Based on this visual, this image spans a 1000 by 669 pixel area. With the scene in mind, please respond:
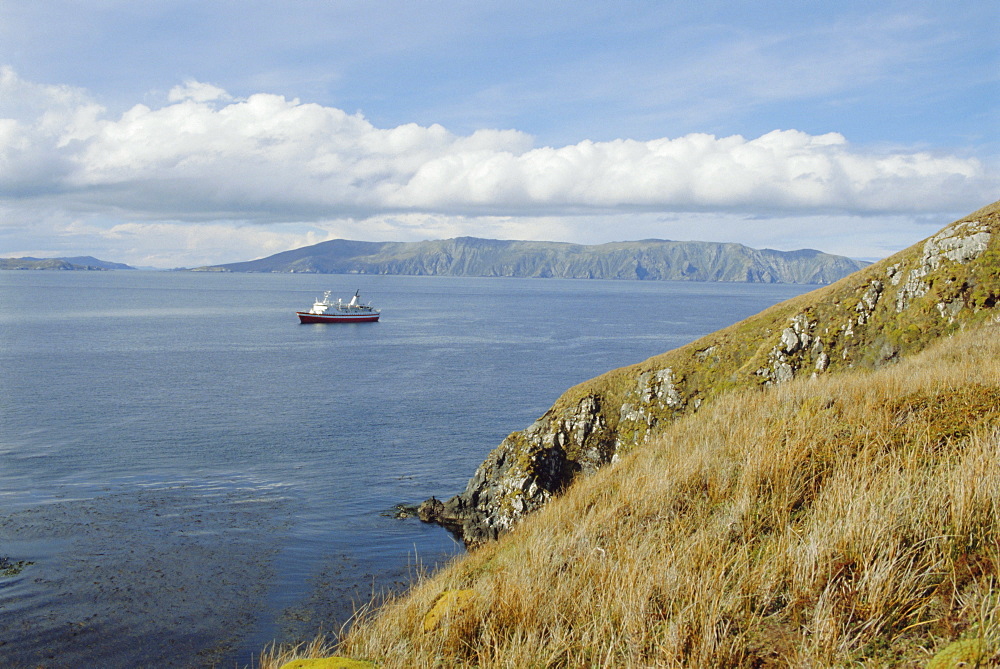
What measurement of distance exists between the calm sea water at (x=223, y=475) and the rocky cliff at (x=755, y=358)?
4578 millimetres

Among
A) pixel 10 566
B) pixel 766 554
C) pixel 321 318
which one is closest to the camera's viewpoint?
pixel 766 554

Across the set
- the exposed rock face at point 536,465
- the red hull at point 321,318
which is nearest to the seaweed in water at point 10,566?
the exposed rock face at point 536,465

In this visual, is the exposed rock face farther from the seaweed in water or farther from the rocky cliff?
the seaweed in water

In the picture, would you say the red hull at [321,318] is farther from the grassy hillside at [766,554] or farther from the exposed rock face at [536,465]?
the grassy hillside at [766,554]

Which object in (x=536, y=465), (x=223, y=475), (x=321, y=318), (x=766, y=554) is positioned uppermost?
(x=766, y=554)

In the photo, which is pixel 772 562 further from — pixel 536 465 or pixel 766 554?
pixel 536 465

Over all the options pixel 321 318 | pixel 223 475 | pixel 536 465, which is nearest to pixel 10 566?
pixel 223 475

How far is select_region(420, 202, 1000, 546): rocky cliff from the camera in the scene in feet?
87.4

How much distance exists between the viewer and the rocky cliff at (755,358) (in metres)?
26.6

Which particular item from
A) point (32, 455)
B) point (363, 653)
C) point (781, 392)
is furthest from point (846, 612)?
point (32, 455)

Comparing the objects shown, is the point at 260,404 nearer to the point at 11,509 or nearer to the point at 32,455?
the point at 32,455

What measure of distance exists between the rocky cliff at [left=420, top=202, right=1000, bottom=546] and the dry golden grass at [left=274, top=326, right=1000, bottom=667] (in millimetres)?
17972

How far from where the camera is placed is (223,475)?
38.1 m

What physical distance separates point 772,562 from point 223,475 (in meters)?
37.4
